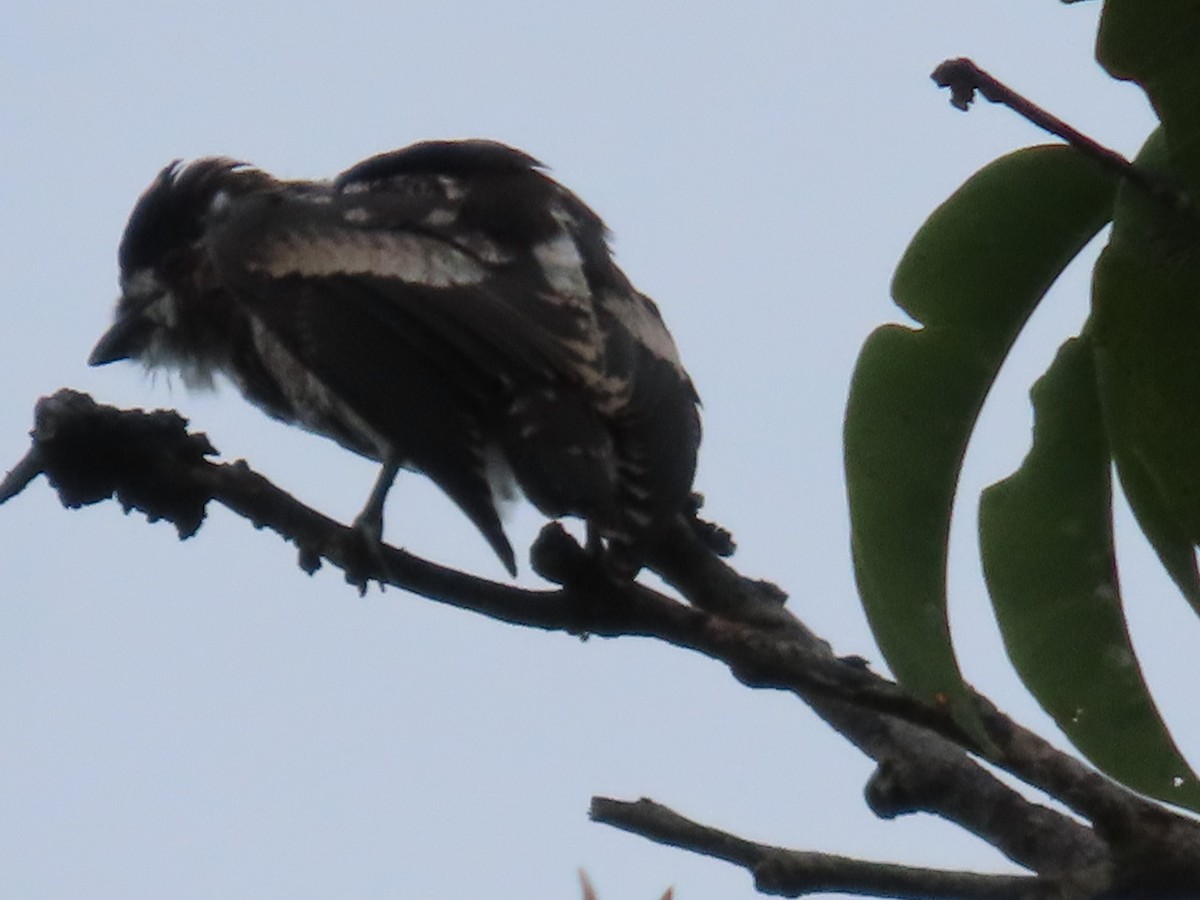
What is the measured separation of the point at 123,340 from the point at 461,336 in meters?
2.15

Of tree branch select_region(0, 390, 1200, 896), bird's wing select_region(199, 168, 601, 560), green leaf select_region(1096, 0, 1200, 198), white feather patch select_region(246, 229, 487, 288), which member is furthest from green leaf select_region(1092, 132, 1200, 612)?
white feather patch select_region(246, 229, 487, 288)

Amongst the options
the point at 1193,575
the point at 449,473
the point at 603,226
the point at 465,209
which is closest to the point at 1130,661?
the point at 1193,575

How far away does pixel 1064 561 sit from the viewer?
2402 mm

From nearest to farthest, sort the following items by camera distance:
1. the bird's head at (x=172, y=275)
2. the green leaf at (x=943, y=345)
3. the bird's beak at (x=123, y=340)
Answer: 1. the green leaf at (x=943, y=345)
2. the bird's head at (x=172, y=275)
3. the bird's beak at (x=123, y=340)

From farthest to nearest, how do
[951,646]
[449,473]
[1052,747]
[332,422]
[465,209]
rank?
[332,422]
[465,209]
[449,473]
[951,646]
[1052,747]

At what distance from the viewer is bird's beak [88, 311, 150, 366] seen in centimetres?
507

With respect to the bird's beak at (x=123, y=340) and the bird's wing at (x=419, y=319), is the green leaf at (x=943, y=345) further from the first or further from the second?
the bird's beak at (x=123, y=340)

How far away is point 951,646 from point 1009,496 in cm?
33

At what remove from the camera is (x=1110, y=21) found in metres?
2.09

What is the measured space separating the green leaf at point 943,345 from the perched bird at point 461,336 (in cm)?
37

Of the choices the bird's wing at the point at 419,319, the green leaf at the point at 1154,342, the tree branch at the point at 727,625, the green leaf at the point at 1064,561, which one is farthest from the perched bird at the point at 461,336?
the green leaf at the point at 1154,342

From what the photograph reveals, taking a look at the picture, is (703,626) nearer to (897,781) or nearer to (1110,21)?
(897,781)

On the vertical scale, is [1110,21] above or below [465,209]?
below

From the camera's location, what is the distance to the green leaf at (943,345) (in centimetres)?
232
